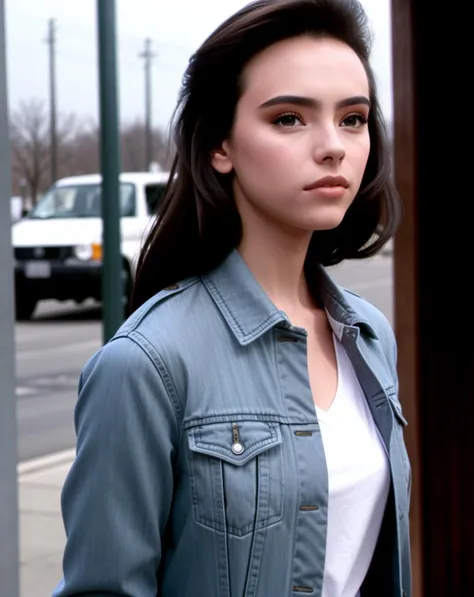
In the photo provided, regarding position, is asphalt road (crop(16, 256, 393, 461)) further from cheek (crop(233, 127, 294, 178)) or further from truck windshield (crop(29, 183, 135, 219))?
cheek (crop(233, 127, 294, 178))

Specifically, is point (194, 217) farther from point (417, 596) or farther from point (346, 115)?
point (417, 596)

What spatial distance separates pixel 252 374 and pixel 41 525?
10.9 ft

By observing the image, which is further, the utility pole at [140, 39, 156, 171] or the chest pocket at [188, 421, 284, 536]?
the utility pole at [140, 39, 156, 171]

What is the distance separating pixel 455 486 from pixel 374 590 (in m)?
1.99

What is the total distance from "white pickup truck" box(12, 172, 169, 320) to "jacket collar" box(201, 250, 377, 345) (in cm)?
892

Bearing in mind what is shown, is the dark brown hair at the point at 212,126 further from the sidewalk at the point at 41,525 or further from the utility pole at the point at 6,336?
the sidewalk at the point at 41,525

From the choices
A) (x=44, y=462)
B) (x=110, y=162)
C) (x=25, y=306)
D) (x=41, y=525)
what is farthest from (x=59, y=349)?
(x=110, y=162)

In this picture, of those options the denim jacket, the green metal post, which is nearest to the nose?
the denim jacket

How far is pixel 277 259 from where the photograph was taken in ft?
4.38

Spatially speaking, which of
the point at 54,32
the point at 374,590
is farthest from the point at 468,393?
the point at 54,32

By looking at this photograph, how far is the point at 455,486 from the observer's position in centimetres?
325

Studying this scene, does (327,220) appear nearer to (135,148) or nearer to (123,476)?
(123,476)

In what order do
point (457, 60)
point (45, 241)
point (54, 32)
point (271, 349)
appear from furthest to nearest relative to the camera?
point (54, 32), point (45, 241), point (457, 60), point (271, 349)

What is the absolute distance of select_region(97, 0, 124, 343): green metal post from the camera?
12.1ft
